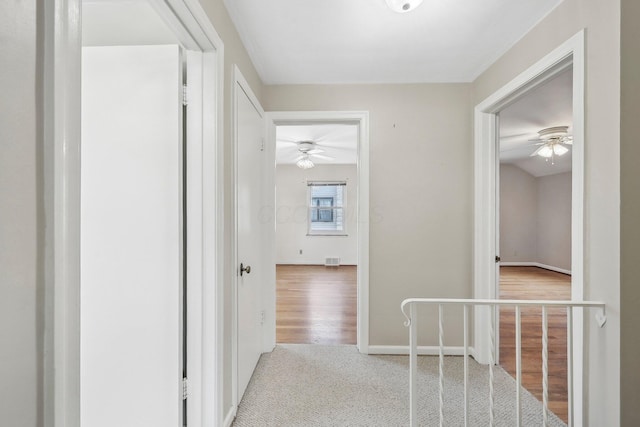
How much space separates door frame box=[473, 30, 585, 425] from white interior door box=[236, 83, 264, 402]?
5.26ft

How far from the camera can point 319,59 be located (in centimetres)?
210

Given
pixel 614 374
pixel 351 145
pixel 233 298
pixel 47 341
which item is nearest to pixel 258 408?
pixel 233 298

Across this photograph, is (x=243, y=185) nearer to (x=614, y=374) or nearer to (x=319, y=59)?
(x=319, y=59)

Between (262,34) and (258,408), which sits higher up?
(262,34)

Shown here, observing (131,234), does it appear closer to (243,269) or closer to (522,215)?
(243,269)

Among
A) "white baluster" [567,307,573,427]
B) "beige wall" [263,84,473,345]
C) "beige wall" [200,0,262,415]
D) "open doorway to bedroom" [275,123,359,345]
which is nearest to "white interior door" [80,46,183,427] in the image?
"beige wall" [200,0,262,415]

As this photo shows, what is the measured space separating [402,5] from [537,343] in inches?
118

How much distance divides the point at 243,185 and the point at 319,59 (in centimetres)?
112

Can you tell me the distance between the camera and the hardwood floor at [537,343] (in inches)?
77.6

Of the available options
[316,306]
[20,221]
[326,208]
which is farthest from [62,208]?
[326,208]

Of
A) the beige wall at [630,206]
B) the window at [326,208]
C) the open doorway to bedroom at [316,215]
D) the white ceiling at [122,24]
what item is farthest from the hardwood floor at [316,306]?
the white ceiling at [122,24]

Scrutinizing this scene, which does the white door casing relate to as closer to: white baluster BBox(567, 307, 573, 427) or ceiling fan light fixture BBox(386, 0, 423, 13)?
ceiling fan light fixture BBox(386, 0, 423, 13)

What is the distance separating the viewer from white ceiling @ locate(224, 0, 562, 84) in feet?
5.17

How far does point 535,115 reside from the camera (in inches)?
134
